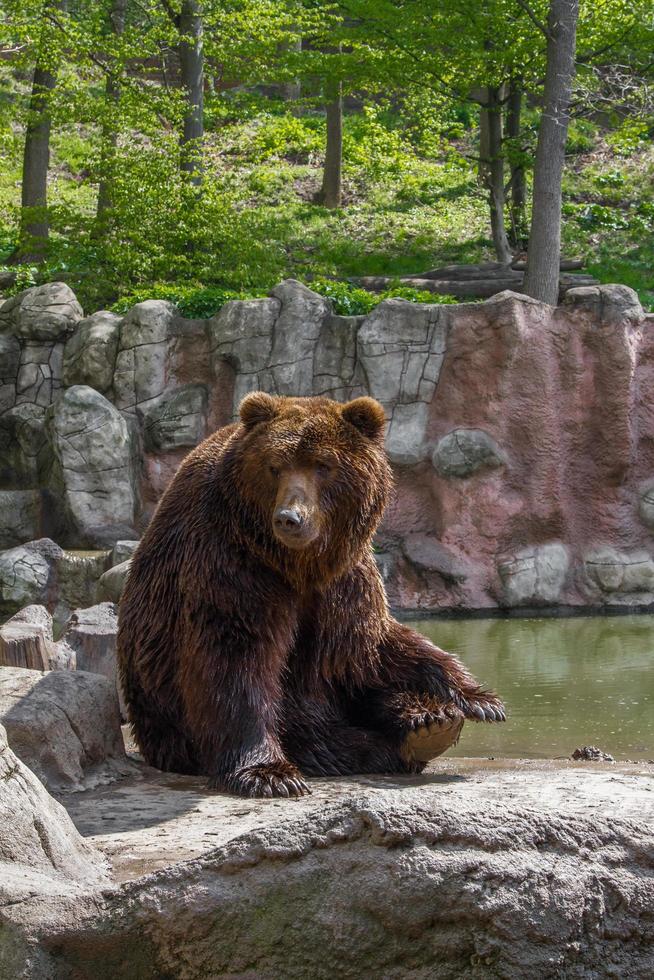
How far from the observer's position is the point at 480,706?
16.9ft

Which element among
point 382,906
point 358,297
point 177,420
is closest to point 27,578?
point 177,420

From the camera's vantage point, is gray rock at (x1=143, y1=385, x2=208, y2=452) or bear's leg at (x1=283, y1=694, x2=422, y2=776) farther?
gray rock at (x1=143, y1=385, x2=208, y2=452)

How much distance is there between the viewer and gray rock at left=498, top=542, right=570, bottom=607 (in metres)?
14.0

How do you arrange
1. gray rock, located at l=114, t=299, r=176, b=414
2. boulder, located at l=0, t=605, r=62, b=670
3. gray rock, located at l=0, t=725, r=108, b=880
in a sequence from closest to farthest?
gray rock, located at l=0, t=725, r=108, b=880 → boulder, located at l=0, t=605, r=62, b=670 → gray rock, located at l=114, t=299, r=176, b=414

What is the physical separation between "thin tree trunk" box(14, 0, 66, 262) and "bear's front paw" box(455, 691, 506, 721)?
15633 millimetres

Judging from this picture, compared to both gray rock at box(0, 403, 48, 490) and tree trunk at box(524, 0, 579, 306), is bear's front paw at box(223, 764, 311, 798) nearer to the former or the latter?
gray rock at box(0, 403, 48, 490)

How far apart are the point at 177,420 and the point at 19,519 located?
7.60 ft

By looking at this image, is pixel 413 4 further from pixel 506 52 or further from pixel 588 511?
pixel 588 511

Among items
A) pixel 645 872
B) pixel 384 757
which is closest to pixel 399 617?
pixel 384 757

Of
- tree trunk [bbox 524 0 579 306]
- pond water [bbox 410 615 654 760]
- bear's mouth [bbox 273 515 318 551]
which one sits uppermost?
tree trunk [bbox 524 0 579 306]

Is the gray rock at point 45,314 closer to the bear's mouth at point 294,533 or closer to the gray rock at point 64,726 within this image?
the gray rock at point 64,726

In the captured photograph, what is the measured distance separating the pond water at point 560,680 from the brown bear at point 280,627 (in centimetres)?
166

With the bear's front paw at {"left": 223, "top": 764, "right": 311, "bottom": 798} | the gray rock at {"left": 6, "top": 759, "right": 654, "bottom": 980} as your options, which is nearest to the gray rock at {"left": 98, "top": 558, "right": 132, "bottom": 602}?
the bear's front paw at {"left": 223, "top": 764, "right": 311, "bottom": 798}

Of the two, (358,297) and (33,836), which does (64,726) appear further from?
(358,297)
